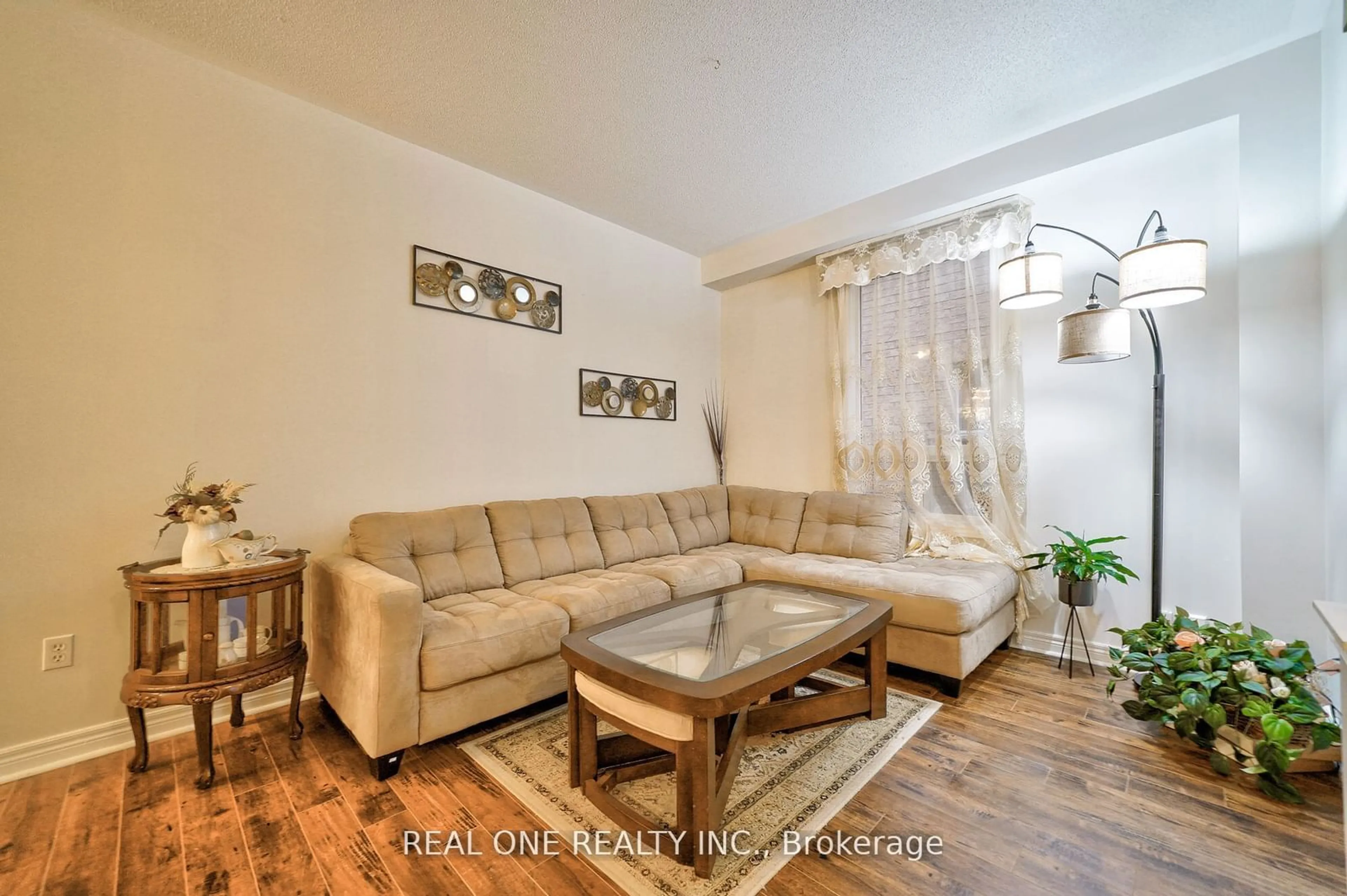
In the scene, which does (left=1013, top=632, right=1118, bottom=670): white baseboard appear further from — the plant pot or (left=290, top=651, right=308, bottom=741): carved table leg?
(left=290, top=651, right=308, bottom=741): carved table leg

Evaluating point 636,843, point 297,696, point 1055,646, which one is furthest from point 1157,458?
point 297,696

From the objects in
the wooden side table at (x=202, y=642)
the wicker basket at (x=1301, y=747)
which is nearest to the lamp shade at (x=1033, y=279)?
the wicker basket at (x=1301, y=747)

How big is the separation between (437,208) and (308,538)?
1829 mm

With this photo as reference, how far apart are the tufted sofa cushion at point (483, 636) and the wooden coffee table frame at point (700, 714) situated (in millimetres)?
382

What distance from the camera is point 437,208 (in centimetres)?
277

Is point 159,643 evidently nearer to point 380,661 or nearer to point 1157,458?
point 380,661

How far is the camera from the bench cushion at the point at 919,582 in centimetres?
227

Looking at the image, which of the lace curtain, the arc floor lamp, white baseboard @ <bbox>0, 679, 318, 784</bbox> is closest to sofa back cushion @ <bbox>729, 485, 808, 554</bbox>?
the lace curtain

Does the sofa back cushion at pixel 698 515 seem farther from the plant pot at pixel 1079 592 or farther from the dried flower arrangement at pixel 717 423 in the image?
the plant pot at pixel 1079 592

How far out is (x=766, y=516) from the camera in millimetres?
3674

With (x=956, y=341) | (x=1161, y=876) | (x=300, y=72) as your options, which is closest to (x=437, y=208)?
(x=300, y=72)

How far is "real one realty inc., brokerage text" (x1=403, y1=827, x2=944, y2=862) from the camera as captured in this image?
4.57 feet

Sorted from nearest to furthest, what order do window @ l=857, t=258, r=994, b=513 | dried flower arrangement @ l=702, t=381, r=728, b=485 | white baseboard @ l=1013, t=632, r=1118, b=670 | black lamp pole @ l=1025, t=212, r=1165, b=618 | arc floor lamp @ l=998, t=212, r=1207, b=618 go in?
arc floor lamp @ l=998, t=212, r=1207, b=618, black lamp pole @ l=1025, t=212, r=1165, b=618, white baseboard @ l=1013, t=632, r=1118, b=670, window @ l=857, t=258, r=994, b=513, dried flower arrangement @ l=702, t=381, r=728, b=485

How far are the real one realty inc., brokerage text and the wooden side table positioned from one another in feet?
2.77
